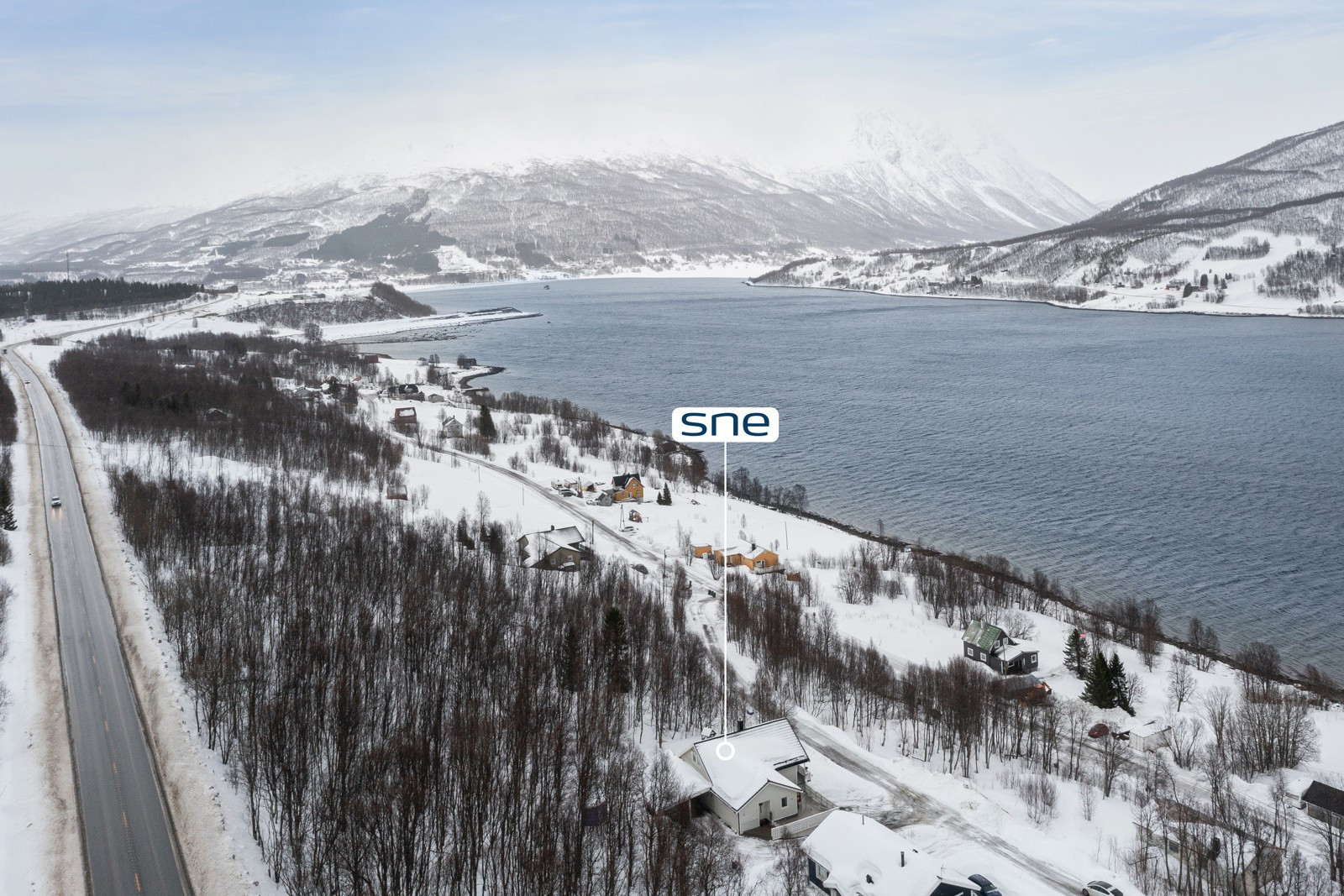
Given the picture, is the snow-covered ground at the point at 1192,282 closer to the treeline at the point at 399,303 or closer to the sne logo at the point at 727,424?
the treeline at the point at 399,303

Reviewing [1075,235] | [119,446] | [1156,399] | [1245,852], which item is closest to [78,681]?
[1245,852]

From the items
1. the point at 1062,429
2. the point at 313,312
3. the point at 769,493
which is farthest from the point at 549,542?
the point at 313,312

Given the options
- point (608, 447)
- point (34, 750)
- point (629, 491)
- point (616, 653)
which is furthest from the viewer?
point (608, 447)

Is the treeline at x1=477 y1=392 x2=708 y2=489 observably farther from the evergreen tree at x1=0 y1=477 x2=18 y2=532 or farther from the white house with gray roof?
the white house with gray roof

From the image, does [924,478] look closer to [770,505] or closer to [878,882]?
[770,505]

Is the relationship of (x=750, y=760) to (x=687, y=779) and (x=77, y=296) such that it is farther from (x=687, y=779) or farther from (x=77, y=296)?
(x=77, y=296)
